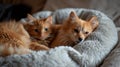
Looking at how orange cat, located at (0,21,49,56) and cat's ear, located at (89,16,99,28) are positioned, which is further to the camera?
cat's ear, located at (89,16,99,28)

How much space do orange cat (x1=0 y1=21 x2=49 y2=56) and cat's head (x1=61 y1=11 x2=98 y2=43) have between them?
260 millimetres

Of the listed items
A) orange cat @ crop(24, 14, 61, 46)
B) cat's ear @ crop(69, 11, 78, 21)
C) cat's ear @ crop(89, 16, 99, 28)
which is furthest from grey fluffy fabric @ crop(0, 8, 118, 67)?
orange cat @ crop(24, 14, 61, 46)


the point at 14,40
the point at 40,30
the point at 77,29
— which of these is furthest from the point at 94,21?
the point at 14,40

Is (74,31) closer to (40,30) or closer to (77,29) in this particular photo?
(77,29)

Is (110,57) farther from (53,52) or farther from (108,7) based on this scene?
(108,7)

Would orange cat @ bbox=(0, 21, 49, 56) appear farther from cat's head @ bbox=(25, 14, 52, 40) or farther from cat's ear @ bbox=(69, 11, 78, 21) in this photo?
cat's ear @ bbox=(69, 11, 78, 21)

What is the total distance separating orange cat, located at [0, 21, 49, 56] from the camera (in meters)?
1.36

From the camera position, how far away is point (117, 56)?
4.68 feet

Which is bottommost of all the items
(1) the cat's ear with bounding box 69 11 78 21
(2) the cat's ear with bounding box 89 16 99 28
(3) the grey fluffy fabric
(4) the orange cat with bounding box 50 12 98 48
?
(3) the grey fluffy fabric

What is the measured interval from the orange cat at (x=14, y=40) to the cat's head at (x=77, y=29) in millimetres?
260

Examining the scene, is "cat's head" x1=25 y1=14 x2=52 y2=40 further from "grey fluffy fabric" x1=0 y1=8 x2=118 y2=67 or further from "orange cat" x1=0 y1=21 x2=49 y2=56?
"grey fluffy fabric" x1=0 y1=8 x2=118 y2=67

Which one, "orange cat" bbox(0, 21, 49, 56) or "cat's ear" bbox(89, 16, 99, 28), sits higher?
"cat's ear" bbox(89, 16, 99, 28)

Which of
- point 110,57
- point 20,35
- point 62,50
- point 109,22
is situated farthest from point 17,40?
point 109,22

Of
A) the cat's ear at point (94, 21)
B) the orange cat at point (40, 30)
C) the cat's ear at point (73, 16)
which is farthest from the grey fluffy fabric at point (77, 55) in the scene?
the orange cat at point (40, 30)
